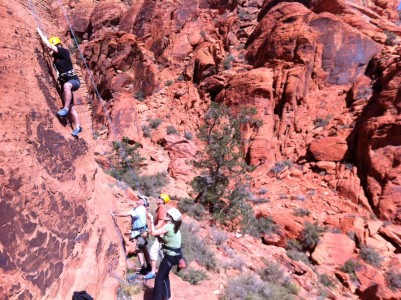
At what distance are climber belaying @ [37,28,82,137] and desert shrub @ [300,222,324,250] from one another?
10.2 m

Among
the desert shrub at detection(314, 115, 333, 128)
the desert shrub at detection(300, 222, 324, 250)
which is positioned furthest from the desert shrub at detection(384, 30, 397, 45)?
the desert shrub at detection(300, 222, 324, 250)

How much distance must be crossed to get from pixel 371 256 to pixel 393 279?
3.11 ft

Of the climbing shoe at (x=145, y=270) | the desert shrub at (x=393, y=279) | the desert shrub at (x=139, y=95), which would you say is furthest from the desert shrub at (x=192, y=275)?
the desert shrub at (x=139, y=95)

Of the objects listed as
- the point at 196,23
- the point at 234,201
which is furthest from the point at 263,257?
the point at 196,23

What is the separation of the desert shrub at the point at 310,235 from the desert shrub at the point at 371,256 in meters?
1.59

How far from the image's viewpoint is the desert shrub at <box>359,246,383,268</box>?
10.8 metres

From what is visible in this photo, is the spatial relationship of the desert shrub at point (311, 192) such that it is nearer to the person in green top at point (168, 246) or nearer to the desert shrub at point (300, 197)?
→ the desert shrub at point (300, 197)

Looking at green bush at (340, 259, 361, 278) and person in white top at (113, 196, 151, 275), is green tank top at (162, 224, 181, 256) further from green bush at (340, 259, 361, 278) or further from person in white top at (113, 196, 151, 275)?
green bush at (340, 259, 361, 278)


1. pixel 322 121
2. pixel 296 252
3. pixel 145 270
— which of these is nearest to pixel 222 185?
pixel 296 252

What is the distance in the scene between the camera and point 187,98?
21734mm

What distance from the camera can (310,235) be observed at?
38.9 ft

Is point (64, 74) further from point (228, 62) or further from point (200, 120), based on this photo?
point (228, 62)

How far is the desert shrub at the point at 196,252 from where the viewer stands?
7.44m

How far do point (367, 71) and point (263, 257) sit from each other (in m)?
15.4
